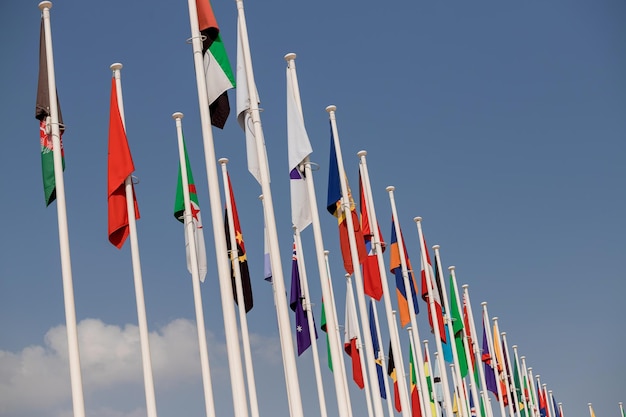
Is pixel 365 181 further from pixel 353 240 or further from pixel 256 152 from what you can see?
pixel 256 152

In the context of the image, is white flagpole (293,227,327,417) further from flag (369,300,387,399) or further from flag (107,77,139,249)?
flag (107,77,139,249)

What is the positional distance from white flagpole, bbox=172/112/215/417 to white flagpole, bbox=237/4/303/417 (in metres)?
2.57

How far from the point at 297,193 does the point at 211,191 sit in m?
5.36

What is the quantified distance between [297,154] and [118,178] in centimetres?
403

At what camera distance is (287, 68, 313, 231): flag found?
19.3 metres

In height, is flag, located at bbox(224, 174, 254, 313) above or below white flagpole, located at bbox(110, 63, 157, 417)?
above

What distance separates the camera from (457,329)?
106 feet

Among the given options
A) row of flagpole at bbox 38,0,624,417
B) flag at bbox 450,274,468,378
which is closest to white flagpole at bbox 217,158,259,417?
row of flagpole at bbox 38,0,624,417

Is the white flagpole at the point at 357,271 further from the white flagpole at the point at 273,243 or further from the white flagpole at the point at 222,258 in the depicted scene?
the white flagpole at the point at 222,258

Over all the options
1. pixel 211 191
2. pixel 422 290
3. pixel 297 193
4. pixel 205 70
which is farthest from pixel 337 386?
pixel 422 290

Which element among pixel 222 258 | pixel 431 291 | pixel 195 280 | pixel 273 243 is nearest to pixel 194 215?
pixel 195 280

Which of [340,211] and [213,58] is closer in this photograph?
[213,58]

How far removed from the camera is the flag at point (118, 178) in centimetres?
1786

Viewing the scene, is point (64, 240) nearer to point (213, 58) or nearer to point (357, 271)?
point (213, 58)
